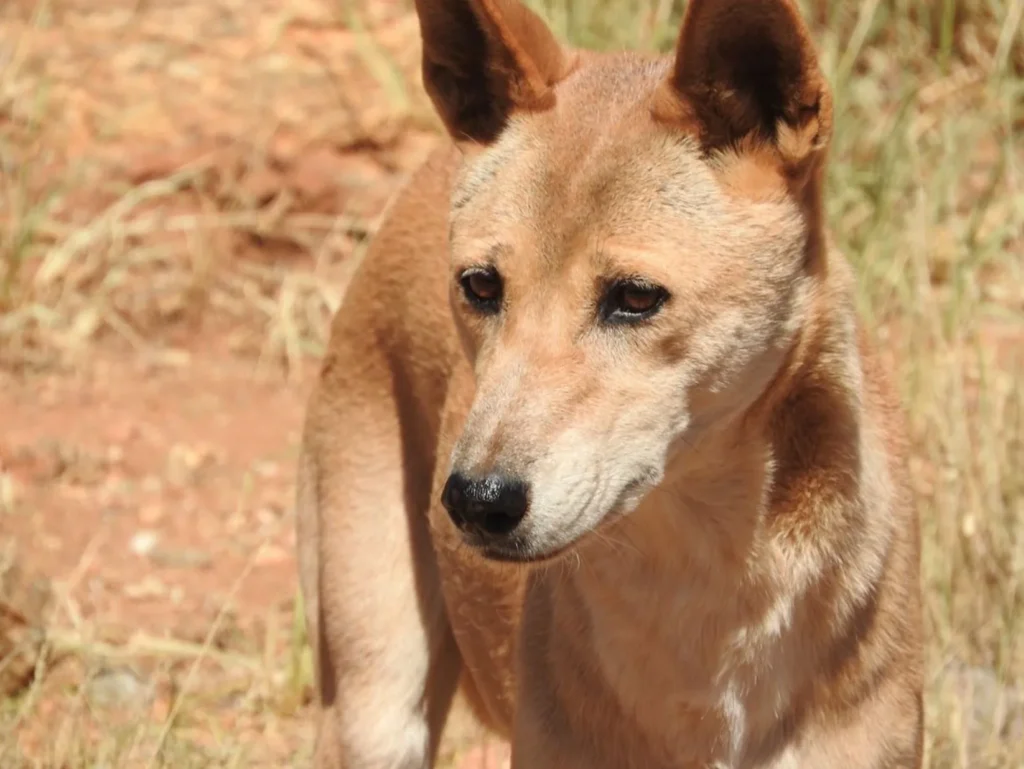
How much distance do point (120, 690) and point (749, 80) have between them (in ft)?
9.68

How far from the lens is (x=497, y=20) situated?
130 inches

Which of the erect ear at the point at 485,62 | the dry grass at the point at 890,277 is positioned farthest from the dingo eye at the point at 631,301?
the dry grass at the point at 890,277

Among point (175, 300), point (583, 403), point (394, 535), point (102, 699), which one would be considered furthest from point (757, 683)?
point (175, 300)

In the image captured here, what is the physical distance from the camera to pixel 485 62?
3.48 meters

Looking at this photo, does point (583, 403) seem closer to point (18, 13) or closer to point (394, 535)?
point (394, 535)

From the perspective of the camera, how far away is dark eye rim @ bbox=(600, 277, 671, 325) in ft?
9.81

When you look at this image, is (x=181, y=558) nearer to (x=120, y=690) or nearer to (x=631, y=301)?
(x=120, y=690)

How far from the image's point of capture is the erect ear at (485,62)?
3.37 meters

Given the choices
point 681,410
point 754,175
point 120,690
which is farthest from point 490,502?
point 120,690

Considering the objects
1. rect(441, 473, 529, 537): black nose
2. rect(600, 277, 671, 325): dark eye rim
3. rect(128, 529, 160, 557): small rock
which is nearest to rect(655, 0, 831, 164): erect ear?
rect(600, 277, 671, 325): dark eye rim

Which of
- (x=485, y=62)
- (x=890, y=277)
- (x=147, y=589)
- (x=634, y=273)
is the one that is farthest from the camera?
(x=890, y=277)

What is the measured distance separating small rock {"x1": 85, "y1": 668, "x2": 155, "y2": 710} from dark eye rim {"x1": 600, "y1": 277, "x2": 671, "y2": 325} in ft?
8.18

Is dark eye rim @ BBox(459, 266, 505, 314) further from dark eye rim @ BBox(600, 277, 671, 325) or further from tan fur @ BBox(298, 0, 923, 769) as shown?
dark eye rim @ BBox(600, 277, 671, 325)

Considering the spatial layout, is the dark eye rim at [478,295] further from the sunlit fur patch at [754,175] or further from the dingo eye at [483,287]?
the sunlit fur patch at [754,175]
